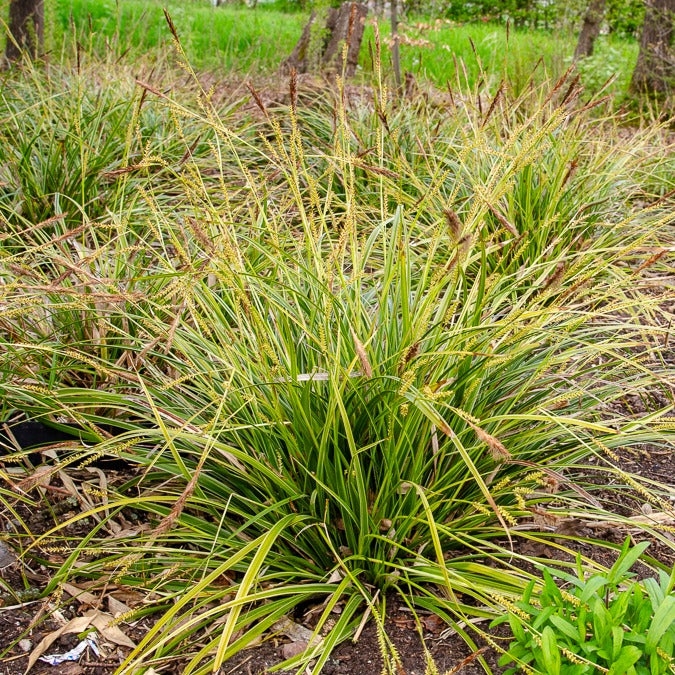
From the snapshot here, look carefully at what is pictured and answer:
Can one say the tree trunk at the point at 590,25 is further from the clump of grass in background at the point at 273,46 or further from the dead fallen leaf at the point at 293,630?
the dead fallen leaf at the point at 293,630

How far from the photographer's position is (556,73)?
726cm

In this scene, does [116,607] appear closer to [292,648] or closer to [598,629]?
[292,648]

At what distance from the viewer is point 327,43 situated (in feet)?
25.9

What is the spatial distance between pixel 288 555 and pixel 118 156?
122 inches

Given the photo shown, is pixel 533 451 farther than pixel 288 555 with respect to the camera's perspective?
Yes

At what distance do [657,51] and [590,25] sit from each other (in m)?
1.39

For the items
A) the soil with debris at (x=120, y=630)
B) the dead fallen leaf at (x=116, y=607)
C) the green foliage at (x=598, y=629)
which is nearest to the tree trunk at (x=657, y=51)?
the soil with debris at (x=120, y=630)

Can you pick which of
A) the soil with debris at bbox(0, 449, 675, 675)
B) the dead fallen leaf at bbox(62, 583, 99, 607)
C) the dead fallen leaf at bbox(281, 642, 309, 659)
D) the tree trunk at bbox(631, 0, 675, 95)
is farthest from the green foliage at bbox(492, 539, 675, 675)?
the tree trunk at bbox(631, 0, 675, 95)

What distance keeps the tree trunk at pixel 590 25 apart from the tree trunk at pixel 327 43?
281cm

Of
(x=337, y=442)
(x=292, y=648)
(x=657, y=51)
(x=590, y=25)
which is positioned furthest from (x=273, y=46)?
(x=292, y=648)

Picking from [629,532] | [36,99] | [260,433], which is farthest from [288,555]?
[36,99]

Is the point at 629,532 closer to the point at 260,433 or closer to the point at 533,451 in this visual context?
the point at 533,451

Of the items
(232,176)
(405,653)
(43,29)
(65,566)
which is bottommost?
(405,653)

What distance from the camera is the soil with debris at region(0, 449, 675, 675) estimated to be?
1881 mm
